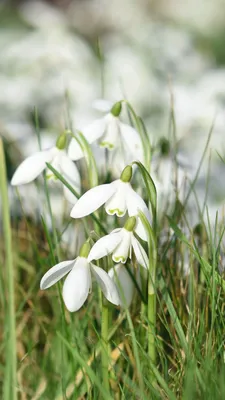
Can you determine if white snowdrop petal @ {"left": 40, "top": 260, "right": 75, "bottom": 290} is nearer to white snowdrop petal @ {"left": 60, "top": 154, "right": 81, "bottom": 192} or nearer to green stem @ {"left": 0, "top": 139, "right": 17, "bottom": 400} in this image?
green stem @ {"left": 0, "top": 139, "right": 17, "bottom": 400}

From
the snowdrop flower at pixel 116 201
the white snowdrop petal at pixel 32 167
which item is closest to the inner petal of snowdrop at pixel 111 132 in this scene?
the white snowdrop petal at pixel 32 167

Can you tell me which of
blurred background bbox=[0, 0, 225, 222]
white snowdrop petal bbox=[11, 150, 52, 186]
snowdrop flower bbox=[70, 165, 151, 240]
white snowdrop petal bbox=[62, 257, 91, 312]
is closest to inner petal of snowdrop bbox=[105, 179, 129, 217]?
snowdrop flower bbox=[70, 165, 151, 240]

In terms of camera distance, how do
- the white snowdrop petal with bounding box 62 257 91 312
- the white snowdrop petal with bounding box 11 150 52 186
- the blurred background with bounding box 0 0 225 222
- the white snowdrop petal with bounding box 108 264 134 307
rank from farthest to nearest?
the blurred background with bounding box 0 0 225 222 < the white snowdrop petal with bounding box 11 150 52 186 < the white snowdrop petal with bounding box 108 264 134 307 < the white snowdrop petal with bounding box 62 257 91 312

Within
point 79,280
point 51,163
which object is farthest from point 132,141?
point 79,280

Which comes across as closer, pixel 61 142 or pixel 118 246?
pixel 118 246

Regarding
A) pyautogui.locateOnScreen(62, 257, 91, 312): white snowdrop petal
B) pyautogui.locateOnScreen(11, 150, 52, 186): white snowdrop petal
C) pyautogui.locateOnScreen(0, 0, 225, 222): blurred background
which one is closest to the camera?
pyautogui.locateOnScreen(62, 257, 91, 312): white snowdrop petal

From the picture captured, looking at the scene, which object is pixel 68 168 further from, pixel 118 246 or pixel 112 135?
pixel 118 246

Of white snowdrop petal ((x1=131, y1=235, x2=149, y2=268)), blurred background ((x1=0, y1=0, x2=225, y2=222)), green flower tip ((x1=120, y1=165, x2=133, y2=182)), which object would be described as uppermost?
blurred background ((x1=0, y1=0, x2=225, y2=222))
